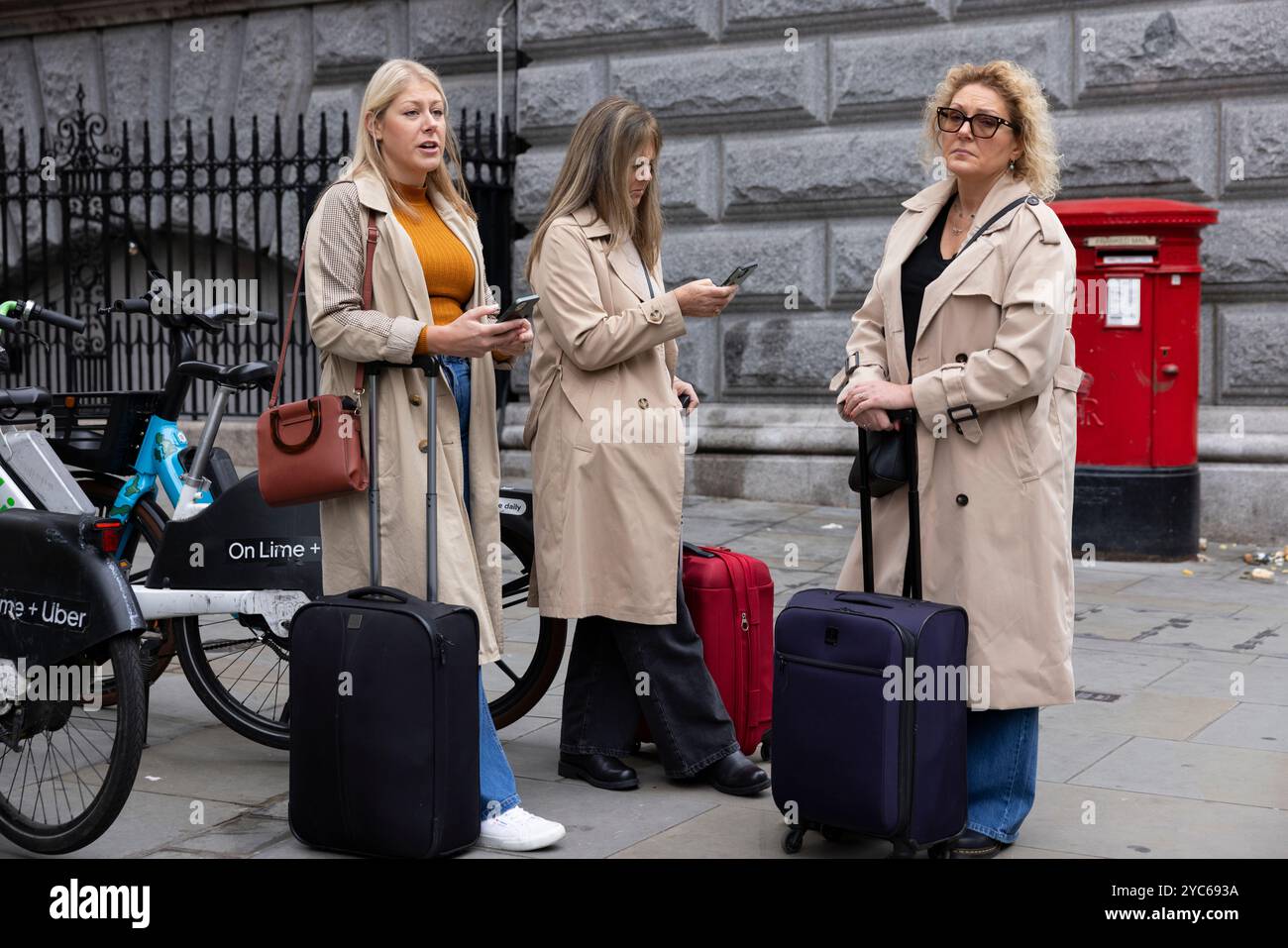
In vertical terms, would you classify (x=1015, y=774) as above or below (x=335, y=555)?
below

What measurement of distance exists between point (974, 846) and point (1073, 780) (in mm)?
754

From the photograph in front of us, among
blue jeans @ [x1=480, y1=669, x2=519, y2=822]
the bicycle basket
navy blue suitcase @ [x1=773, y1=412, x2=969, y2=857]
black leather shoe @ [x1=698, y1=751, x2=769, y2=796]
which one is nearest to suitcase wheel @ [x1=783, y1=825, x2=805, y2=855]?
navy blue suitcase @ [x1=773, y1=412, x2=969, y2=857]

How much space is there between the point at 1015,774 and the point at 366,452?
165 centimetres

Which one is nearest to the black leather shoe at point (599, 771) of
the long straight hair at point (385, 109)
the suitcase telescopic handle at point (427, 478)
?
the suitcase telescopic handle at point (427, 478)

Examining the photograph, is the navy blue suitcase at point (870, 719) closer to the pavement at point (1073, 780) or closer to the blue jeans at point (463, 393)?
the pavement at point (1073, 780)

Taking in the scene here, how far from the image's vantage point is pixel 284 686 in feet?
16.3

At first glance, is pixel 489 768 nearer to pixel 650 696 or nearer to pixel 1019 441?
pixel 650 696

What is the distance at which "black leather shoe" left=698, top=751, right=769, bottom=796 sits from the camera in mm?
4258

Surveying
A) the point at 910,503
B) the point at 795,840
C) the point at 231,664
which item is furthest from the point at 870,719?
the point at 231,664

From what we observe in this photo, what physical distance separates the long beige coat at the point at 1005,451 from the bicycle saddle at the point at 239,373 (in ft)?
6.44

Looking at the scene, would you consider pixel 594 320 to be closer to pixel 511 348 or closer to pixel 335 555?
pixel 511 348

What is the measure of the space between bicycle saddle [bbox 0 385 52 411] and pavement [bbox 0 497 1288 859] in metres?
1.02
